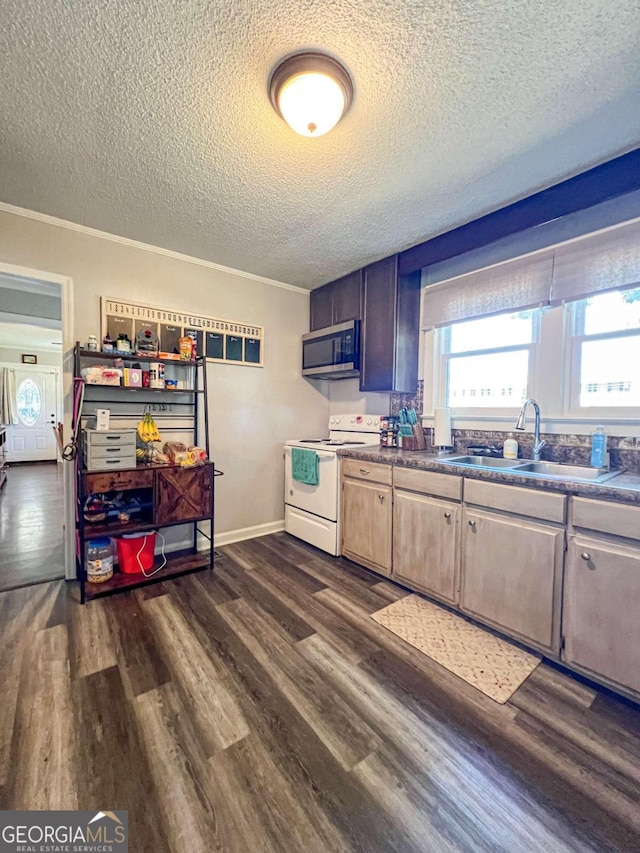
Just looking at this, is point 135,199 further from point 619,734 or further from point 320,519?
point 619,734

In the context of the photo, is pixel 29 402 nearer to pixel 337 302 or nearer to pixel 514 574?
pixel 337 302

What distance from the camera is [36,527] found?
→ 3.51 meters

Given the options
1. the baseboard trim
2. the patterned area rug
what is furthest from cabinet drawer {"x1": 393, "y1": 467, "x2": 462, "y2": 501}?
the baseboard trim

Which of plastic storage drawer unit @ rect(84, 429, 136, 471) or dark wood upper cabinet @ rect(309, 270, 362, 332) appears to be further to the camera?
dark wood upper cabinet @ rect(309, 270, 362, 332)

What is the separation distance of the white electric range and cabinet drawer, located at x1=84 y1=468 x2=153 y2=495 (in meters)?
1.26

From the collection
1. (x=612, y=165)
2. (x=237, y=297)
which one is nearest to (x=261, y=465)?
(x=237, y=297)

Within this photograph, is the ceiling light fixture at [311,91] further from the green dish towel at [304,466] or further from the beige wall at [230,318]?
the green dish towel at [304,466]

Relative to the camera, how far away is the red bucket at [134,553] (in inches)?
96.2

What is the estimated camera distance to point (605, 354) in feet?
6.68

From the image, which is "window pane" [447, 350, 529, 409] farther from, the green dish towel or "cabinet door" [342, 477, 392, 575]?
the green dish towel

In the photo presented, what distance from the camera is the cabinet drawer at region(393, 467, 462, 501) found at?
6.63ft

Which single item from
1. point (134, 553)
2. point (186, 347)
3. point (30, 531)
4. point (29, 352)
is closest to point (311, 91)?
point (186, 347)

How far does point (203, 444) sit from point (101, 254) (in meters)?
1.62

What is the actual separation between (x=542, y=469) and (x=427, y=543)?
33.2 inches
